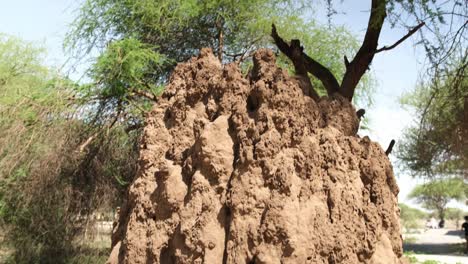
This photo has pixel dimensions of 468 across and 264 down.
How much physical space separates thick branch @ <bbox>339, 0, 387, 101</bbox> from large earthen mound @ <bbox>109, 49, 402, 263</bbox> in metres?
2.69

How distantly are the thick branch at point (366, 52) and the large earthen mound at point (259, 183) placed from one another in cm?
269

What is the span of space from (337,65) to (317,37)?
0.91 meters

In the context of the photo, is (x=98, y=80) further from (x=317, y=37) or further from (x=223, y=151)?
(x=223, y=151)

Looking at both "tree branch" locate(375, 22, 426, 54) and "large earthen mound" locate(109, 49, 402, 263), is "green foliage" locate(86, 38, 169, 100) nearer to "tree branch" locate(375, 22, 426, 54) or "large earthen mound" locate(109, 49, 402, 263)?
"tree branch" locate(375, 22, 426, 54)

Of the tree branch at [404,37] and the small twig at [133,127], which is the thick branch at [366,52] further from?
the small twig at [133,127]

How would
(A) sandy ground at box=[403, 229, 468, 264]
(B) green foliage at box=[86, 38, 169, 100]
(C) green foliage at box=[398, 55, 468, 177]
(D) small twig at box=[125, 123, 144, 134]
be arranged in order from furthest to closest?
(A) sandy ground at box=[403, 229, 468, 264] < (C) green foliage at box=[398, 55, 468, 177] < (D) small twig at box=[125, 123, 144, 134] < (B) green foliage at box=[86, 38, 169, 100]

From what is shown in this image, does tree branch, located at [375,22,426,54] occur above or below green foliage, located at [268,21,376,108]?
below

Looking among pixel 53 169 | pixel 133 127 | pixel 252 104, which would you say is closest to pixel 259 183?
pixel 252 104

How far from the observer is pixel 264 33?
13.3 meters

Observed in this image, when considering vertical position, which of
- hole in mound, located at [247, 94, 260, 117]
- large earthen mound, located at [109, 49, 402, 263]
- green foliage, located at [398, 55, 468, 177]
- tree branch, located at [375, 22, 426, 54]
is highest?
green foliage, located at [398, 55, 468, 177]

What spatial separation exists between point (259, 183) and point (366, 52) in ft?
14.4

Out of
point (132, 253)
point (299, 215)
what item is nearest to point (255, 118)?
point (299, 215)

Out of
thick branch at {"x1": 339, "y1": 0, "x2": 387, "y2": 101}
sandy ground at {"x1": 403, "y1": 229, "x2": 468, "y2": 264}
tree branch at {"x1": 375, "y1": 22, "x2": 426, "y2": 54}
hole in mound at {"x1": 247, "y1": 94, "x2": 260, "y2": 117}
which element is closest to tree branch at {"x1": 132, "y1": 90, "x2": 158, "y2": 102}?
thick branch at {"x1": 339, "y1": 0, "x2": 387, "y2": 101}

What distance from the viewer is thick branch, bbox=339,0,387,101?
22.9ft
